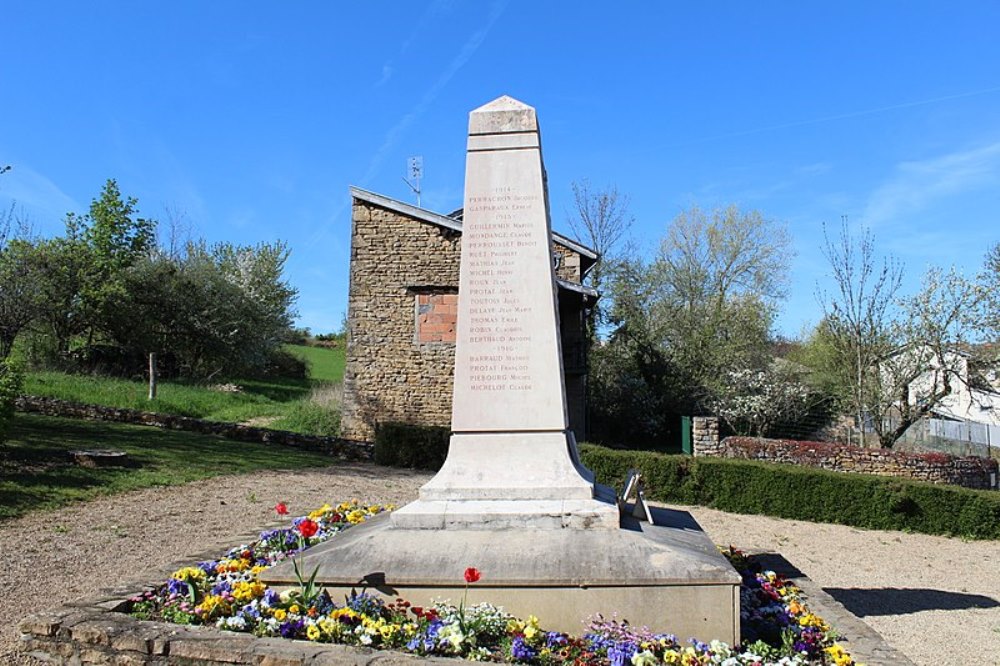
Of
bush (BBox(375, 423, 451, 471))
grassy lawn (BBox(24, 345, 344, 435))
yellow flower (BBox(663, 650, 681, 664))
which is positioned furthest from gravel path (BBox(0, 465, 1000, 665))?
grassy lawn (BBox(24, 345, 344, 435))

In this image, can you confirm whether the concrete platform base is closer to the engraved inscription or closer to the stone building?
the engraved inscription

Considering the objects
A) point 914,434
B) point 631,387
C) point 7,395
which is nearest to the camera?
point 7,395

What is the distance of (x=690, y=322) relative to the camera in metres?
28.1

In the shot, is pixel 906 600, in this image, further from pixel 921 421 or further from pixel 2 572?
pixel 921 421

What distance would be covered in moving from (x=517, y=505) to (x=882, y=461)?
12.9 m

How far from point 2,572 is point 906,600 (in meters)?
8.68

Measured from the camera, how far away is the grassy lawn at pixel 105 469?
9.23m

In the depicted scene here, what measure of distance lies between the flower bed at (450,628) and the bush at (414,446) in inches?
415

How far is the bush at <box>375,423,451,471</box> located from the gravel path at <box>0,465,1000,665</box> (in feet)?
8.75

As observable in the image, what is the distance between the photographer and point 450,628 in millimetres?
3883

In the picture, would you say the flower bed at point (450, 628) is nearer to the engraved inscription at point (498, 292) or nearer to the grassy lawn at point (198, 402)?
→ the engraved inscription at point (498, 292)

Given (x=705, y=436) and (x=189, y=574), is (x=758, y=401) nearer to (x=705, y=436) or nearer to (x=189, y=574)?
(x=705, y=436)

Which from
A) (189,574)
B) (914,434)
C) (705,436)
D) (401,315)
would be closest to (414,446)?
(401,315)

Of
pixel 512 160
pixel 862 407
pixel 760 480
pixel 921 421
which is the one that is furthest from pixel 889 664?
pixel 921 421
